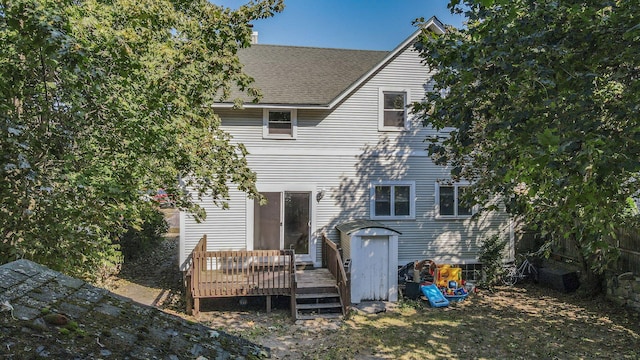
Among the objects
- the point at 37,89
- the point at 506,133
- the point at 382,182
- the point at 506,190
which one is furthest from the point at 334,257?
the point at 37,89

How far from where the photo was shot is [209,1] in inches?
309

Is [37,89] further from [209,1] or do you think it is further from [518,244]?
[518,244]

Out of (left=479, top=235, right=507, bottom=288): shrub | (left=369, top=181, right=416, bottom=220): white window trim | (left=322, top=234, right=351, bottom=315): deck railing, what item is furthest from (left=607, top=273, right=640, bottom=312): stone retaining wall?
(left=322, top=234, right=351, bottom=315): deck railing

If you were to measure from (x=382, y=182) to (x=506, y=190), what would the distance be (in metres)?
7.15

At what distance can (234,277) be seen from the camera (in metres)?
10.5

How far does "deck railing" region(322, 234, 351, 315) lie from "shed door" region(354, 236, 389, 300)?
0.76 m

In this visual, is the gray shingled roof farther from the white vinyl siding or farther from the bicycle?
the bicycle

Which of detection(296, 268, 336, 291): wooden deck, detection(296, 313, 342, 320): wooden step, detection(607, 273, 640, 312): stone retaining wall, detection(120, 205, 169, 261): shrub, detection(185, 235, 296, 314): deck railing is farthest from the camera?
detection(120, 205, 169, 261): shrub

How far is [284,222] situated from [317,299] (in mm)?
2832

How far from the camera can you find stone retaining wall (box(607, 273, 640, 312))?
9867 mm

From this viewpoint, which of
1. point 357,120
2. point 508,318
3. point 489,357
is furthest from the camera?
point 357,120

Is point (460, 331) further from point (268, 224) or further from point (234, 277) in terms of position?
point (268, 224)

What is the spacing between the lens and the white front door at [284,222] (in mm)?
11875

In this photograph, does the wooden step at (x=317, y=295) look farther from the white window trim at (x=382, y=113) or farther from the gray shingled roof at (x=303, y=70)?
the gray shingled roof at (x=303, y=70)
